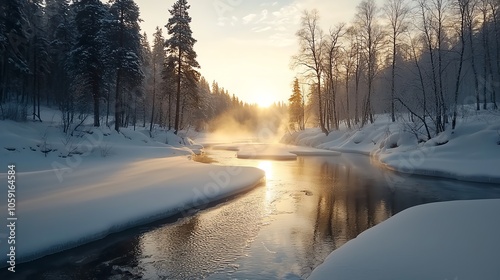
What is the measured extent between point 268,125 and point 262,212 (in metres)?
120

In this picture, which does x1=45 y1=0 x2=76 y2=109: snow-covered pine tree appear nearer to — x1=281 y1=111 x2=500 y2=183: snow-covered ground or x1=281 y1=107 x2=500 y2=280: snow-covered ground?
x1=281 y1=111 x2=500 y2=183: snow-covered ground

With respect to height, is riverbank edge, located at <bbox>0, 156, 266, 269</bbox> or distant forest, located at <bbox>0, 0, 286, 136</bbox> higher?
distant forest, located at <bbox>0, 0, 286, 136</bbox>

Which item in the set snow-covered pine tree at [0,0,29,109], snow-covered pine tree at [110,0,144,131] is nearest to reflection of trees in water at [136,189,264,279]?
snow-covered pine tree at [110,0,144,131]

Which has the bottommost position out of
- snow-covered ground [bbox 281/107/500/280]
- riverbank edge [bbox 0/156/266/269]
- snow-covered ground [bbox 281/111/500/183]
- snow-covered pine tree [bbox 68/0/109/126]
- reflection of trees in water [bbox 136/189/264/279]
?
reflection of trees in water [bbox 136/189/264/279]

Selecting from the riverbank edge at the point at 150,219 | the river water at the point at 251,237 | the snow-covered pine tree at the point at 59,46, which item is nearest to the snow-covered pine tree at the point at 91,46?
the snow-covered pine tree at the point at 59,46

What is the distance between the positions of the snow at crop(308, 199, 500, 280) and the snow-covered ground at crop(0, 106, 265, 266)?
18.2ft

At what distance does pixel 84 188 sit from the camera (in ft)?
29.5

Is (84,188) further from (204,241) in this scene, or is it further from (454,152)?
(454,152)

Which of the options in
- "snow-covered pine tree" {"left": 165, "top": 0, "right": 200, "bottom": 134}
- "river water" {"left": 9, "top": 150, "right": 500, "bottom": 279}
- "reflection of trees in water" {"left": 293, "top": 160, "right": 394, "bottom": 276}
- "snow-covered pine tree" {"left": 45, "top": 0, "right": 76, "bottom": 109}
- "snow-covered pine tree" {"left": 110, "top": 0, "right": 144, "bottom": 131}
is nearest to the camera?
"river water" {"left": 9, "top": 150, "right": 500, "bottom": 279}

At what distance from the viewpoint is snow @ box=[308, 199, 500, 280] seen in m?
4.01

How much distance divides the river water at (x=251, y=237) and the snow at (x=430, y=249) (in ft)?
3.07

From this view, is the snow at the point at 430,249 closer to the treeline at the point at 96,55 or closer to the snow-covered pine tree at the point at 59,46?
the treeline at the point at 96,55

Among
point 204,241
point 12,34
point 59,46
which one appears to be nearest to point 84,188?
point 204,241

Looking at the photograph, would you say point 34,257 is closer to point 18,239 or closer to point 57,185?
point 18,239
